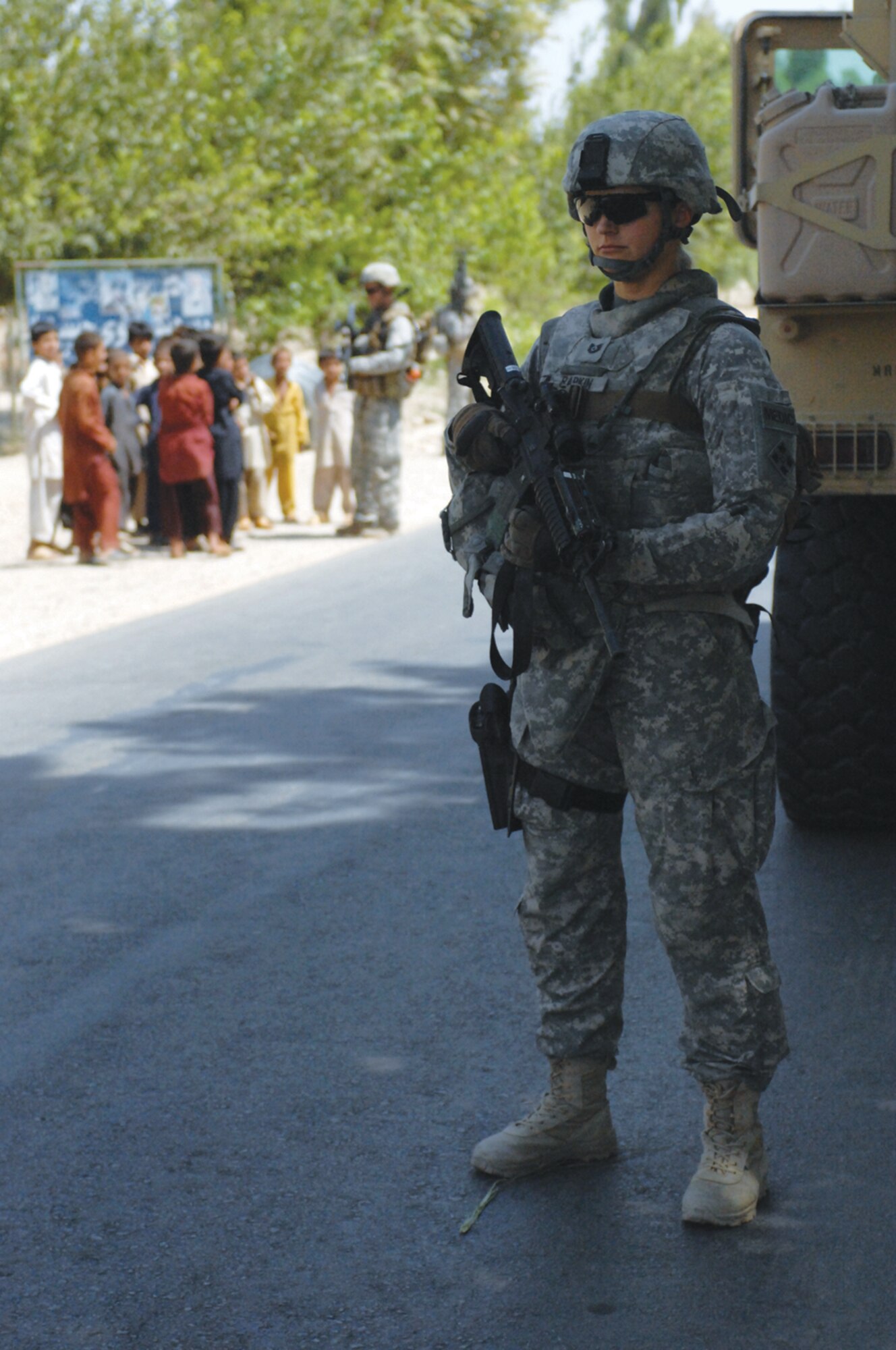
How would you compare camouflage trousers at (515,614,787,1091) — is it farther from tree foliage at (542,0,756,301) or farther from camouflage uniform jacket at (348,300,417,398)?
tree foliage at (542,0,756,301)

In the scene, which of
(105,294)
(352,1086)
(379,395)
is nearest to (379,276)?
(379,395)

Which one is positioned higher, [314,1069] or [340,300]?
[340,300]

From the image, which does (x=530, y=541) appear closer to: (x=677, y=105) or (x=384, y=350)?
(x=384, y=350)

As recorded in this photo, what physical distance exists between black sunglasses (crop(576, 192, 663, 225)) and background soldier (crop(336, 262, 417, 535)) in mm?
11369

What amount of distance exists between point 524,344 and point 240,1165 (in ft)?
108

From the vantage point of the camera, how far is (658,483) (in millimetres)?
3320

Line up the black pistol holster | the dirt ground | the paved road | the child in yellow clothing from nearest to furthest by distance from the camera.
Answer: the paved road, the black pistol holster, the dirt ground, the child in yellow clothing

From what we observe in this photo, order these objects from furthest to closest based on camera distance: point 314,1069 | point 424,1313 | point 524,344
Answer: point 524,344
point 314,1069
point 424,1313

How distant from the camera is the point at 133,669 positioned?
955 cm

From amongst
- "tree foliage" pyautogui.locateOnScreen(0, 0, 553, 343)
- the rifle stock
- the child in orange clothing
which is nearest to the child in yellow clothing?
the child in orange clothing

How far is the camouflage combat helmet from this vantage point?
10.7ft

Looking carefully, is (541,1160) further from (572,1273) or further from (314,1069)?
(314,1069)

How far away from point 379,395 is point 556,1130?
12.3m

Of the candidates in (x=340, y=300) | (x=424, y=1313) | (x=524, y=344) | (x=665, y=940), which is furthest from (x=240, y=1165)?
(x=524, y=344)
